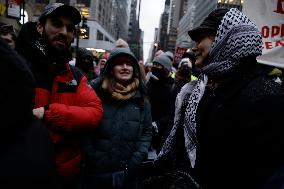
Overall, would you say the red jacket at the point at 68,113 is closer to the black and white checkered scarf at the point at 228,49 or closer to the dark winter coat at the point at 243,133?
the black and white checkered scarf at the point at 228,49

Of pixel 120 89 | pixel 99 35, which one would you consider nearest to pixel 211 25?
pixel 120 89

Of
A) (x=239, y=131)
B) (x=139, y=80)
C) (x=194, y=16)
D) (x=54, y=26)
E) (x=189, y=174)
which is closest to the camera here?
(x=239, y=131)

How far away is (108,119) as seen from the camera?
3.30 meters

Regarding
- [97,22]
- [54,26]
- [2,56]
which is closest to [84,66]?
[54,26]

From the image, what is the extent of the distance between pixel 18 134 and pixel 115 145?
6.62ft

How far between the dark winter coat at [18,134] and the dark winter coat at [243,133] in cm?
126

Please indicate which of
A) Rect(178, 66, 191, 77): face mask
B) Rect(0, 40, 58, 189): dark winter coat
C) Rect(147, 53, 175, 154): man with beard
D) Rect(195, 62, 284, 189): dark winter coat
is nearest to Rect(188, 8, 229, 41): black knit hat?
Rect(195, 62, 284, 189): dark winter coat

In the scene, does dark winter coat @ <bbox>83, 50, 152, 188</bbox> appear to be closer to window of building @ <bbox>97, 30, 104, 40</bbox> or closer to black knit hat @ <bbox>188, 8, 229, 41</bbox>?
black knit hat @ <bbox>188, 8, 229, 41</bbox>

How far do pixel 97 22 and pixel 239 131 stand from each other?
73910mm

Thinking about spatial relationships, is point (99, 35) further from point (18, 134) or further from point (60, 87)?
point (18, 134)

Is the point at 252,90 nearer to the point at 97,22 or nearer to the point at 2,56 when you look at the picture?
the point at 2,56

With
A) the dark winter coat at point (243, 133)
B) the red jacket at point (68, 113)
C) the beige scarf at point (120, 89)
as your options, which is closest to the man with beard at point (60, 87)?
the red jacket at point (68, 113)

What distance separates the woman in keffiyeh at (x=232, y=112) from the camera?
6.66 ft

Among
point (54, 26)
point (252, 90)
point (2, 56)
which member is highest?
point (54, 26)
